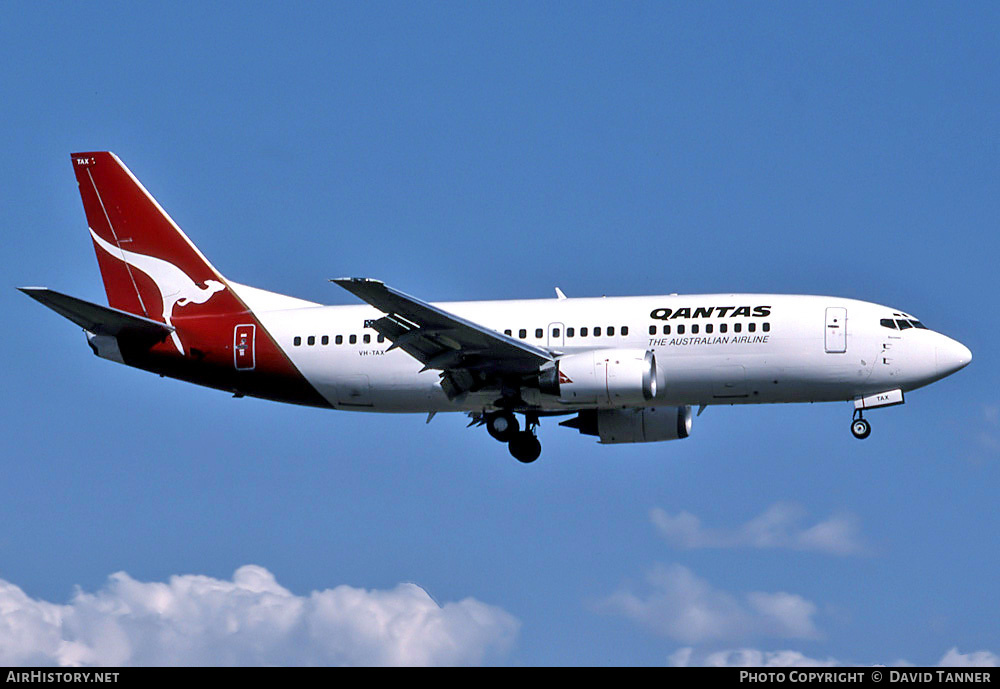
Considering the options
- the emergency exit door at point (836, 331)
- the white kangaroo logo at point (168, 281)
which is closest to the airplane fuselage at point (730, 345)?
the emergency exit door at point (836, 331)

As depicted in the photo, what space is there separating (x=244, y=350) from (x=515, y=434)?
30.6 ft

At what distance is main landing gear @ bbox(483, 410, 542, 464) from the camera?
1999 inches

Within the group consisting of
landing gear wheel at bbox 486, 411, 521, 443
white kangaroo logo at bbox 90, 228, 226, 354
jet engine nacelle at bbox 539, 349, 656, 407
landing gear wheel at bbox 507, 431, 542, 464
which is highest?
white kangaroo logo at bbox 90, 228, 226, 354

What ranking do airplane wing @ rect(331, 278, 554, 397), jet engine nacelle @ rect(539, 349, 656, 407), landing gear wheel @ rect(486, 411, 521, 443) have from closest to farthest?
airplane wing @ rect(331, 278, 554, 397), jet engine nacelle @ rect(539, 349, 656, 407), landing gear wheel @ rect(486, 411, 521, 443)

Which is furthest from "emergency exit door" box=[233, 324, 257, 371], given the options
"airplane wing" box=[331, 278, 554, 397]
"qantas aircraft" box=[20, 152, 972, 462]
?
"airplane wing" box=[331, 278, 554, 397]

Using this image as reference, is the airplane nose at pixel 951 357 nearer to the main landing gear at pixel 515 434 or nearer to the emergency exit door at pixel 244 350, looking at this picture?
the main landing gear at pixel 515 434

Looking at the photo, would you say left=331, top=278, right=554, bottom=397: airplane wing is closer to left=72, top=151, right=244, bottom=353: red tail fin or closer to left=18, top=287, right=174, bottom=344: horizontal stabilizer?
left=72, top=151, right=244, bottom=353: red tail fin

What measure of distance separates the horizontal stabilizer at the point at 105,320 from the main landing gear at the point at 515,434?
11229 mm

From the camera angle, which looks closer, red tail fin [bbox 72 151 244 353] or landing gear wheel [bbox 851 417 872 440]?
landing gear wheel [bbox 851 417 872 440]

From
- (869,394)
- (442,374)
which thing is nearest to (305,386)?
(442,374)

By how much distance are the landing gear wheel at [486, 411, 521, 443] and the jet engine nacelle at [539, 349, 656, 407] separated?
307 cm

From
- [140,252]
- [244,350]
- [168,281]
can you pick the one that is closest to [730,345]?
[244,350]

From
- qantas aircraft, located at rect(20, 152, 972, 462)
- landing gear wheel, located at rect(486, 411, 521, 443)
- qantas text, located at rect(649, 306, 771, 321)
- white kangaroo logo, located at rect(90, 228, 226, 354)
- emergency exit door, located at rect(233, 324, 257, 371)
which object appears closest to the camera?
qantas aircraft, located at rect(20, 152, 972, 462)
